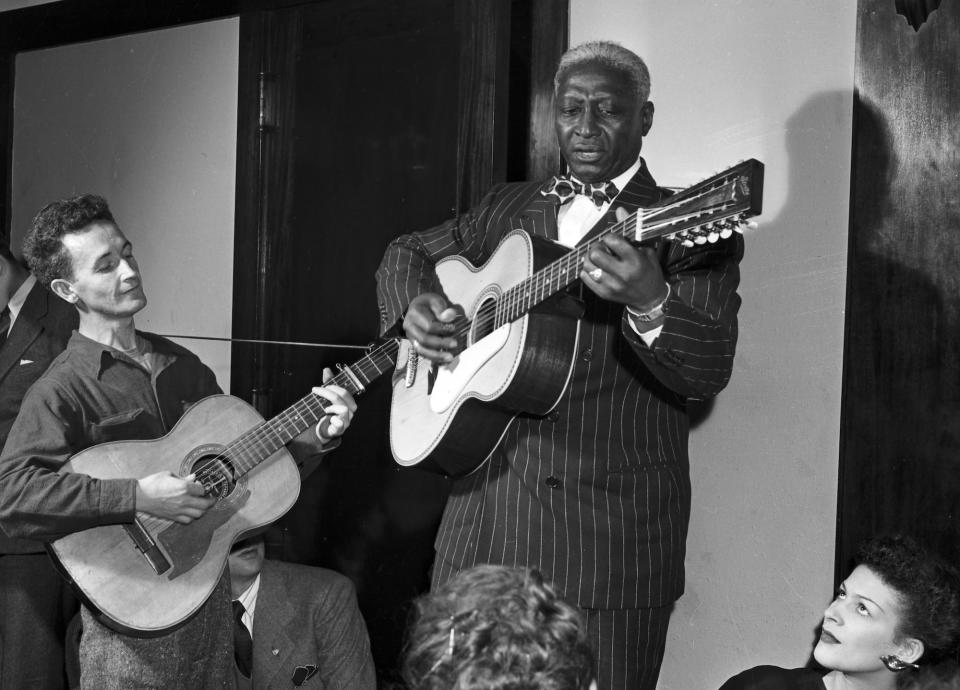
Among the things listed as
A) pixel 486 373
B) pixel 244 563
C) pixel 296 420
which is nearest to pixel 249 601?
pixel 244 563

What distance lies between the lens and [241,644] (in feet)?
11.1

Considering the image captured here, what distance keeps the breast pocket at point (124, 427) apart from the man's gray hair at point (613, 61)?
1.27m

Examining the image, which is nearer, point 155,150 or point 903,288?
point 903,288

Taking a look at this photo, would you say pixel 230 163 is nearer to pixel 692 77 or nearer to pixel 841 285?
pixel 692 77

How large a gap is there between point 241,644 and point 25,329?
1.20 m

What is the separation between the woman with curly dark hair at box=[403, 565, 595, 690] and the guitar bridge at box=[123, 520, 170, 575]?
1.48 metres

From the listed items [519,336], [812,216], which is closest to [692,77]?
[812,216]

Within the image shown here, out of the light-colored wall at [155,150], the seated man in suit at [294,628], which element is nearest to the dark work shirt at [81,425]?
the seated man in suit at [294,628]

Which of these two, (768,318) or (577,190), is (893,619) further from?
(577,190)

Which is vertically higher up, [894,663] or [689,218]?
[689,218]

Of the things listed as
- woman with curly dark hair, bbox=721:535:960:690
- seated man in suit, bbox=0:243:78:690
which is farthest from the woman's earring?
seated man in suit, bbox=0:243:78:690

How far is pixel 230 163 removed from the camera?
4.03 metres

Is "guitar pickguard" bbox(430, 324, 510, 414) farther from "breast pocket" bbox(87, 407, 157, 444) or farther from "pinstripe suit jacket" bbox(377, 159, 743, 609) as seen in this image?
"breast pocket" bbox(87, 407, 157, 444)

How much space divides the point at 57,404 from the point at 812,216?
6.17 ft
